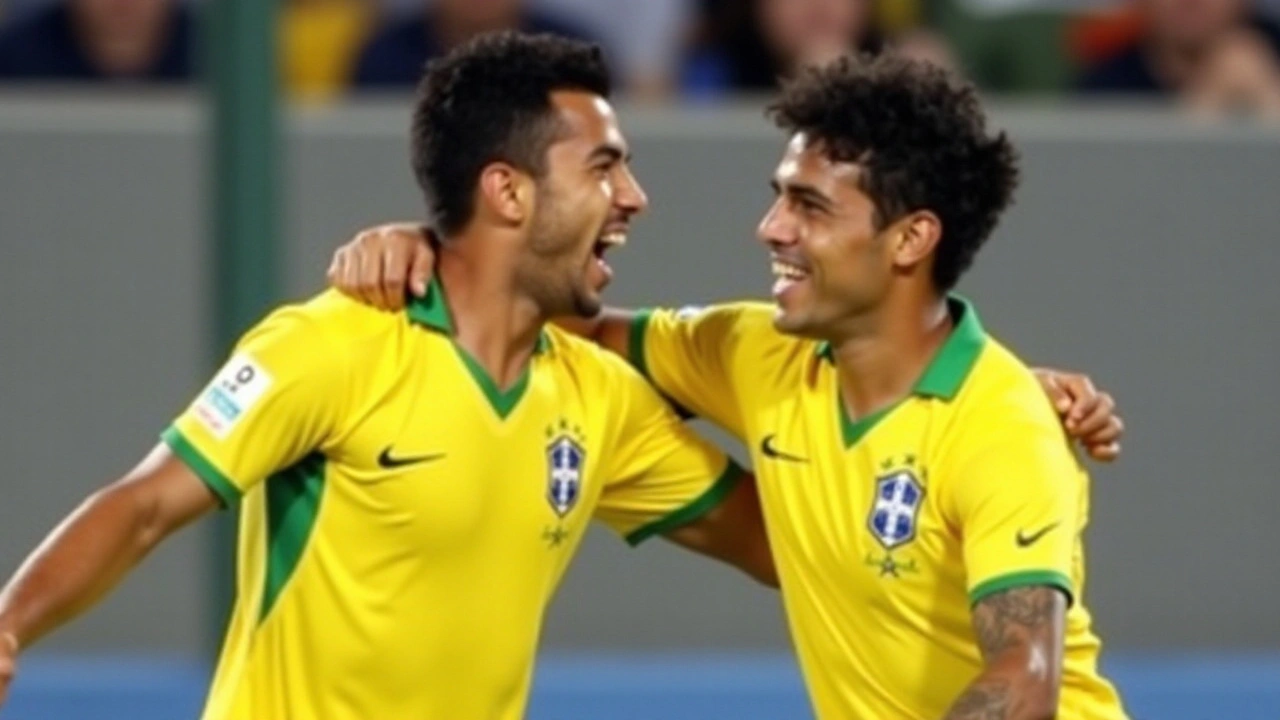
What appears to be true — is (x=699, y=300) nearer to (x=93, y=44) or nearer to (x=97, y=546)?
(x=93, y=44)

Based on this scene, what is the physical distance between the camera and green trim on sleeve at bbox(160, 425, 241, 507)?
18.1 ft

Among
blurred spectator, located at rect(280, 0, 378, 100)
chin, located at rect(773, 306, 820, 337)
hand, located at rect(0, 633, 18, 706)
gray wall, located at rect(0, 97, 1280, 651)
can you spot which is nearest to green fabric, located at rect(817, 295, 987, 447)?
chin, located at rect(773, 306, 820, 337)

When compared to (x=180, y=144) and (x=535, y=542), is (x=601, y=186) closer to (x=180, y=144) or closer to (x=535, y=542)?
(x=535, y=542)

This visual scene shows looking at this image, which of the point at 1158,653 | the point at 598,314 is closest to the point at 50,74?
the point at 1158,653

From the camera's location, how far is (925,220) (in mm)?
5812

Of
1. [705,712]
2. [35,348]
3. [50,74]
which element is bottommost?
[705,712]

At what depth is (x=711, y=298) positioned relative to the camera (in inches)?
380

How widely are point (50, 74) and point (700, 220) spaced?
1.68m

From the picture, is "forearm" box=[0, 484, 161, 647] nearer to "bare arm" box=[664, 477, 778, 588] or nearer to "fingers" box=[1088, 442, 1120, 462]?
"bare arm" box=[664, 477, 778, 588]

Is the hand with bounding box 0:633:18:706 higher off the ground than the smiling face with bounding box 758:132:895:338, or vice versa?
the smiling face with bounding box 758:132:895:338

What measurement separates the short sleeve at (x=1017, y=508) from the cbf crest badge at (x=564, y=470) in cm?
58

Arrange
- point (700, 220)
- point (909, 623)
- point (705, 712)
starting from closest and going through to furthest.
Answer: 1. point (909, 623)
2. point (705, 712)
3. point (700, 220)

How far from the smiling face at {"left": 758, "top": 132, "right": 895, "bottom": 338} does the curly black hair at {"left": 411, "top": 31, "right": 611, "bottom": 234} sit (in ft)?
1.17

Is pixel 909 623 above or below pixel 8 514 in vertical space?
above
